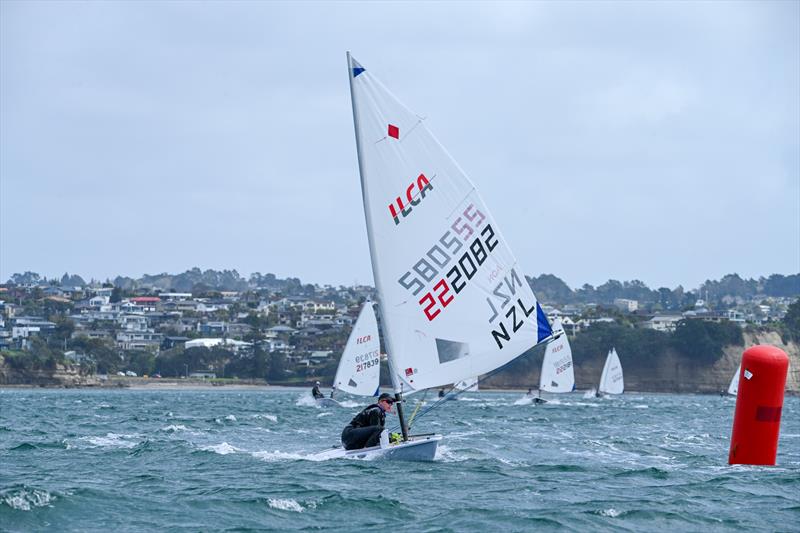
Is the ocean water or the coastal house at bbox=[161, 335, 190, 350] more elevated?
the coastal house at bbox=[161, 335, 190, 350]

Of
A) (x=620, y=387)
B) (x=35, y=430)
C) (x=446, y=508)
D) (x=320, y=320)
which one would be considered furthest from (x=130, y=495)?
(x=320, y=320)

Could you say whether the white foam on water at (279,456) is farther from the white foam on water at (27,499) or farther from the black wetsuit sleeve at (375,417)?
the white foam on water at (27,499)

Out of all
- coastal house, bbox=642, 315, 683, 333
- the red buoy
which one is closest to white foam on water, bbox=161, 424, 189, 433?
the red buoy

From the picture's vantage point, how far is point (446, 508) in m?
17.0

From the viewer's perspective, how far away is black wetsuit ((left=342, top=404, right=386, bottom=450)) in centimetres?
2189

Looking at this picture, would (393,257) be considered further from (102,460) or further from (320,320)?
(320,320)

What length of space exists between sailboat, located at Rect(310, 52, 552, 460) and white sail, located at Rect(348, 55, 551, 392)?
0.05 ft

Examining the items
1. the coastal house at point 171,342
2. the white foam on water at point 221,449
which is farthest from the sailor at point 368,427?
the coastal house at point 171,342

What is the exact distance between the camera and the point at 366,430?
72.2 ft

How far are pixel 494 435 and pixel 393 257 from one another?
13799mm

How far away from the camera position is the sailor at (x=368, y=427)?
2186 cm

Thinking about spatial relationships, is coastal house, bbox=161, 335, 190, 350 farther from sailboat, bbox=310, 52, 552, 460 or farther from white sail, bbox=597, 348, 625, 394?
sailboat, bbox=310, 52, 552, 460

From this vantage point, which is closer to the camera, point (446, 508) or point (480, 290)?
point (446, 508)

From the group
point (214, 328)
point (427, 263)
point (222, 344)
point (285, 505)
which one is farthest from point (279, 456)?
point (214, 328)
